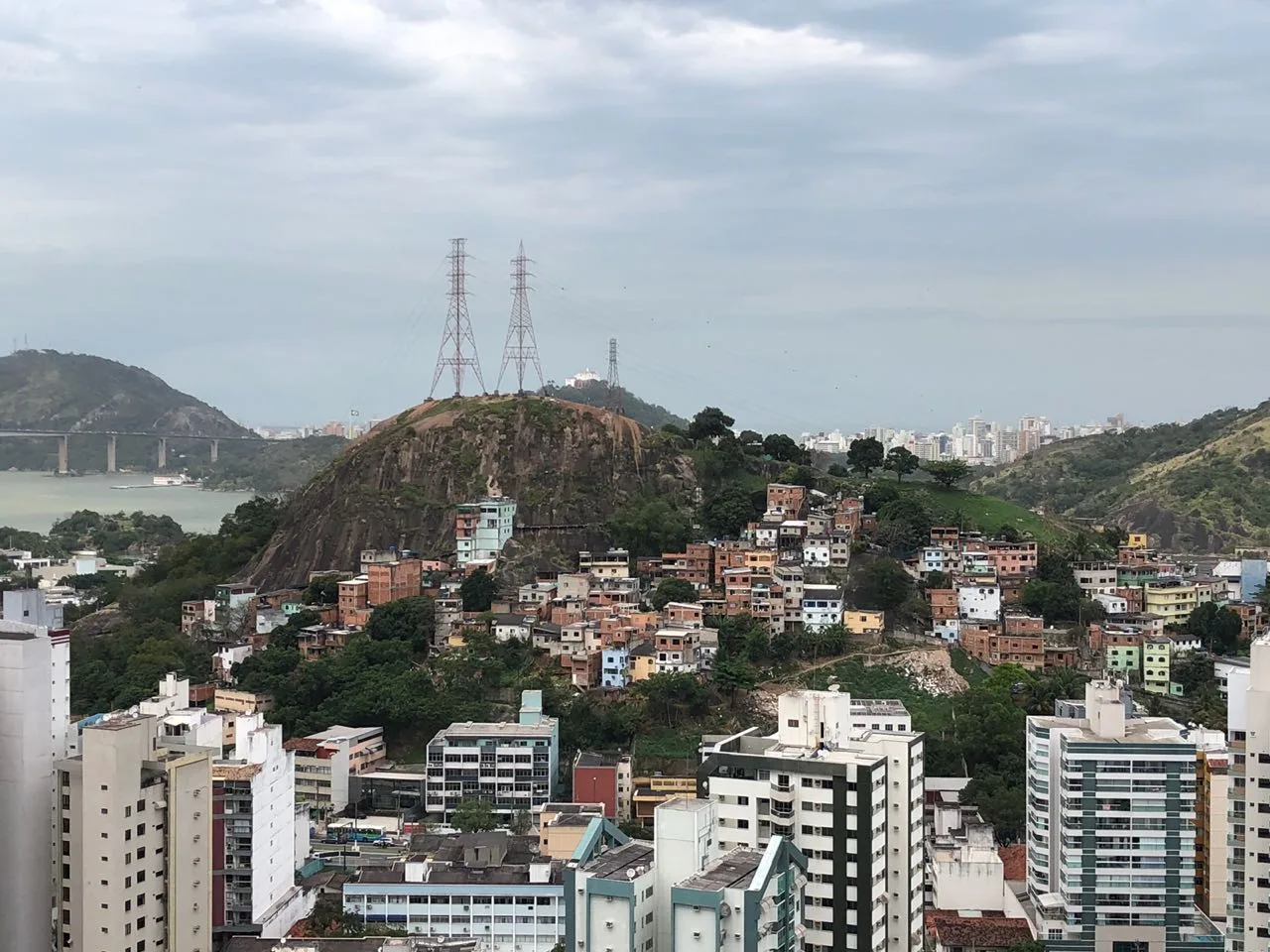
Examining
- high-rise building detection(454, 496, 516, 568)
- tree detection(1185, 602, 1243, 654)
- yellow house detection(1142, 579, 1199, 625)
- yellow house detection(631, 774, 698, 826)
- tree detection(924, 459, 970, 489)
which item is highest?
tree detection(924, 459, 970, 489)

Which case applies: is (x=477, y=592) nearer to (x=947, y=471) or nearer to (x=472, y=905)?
(x=472, y=905)

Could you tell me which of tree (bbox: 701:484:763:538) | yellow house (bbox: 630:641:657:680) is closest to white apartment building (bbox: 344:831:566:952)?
Result: yellow house (bbox: 630:641:657:680)

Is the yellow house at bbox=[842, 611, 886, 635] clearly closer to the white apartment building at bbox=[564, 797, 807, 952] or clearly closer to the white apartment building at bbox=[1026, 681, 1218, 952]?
the white apartment building at bbox=[1026, 681, 1218, 952]

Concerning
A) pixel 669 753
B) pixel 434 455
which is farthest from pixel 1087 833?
pixel 434 455

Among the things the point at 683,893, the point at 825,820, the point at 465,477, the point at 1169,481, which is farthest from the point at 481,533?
the point at 1169,481

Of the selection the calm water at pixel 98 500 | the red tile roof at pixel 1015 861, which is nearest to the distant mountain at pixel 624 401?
the calm water at pixel 98 500
